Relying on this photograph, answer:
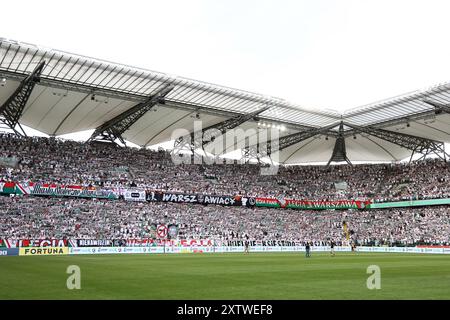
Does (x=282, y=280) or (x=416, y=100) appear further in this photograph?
(x=416, y=100)

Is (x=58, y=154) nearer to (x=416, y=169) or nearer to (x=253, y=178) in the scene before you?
(x=253, y=178)

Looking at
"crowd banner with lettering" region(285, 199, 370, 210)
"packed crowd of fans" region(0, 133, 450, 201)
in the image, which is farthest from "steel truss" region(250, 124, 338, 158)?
"crowd banner with lettering" region(285, 199, 370, 210)

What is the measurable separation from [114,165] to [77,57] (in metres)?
20.5

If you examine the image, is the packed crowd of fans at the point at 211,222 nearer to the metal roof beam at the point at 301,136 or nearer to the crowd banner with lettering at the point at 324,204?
the crowd banner with lettering at the point at 324,204

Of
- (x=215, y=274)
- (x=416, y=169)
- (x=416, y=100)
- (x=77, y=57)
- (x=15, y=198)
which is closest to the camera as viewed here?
(x=215, y=274)

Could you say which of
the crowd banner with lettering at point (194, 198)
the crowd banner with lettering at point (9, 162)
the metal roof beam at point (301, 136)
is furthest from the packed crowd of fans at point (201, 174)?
the metal roof beam at point (301, 136)

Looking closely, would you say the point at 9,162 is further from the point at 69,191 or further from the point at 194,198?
the point at 194,198

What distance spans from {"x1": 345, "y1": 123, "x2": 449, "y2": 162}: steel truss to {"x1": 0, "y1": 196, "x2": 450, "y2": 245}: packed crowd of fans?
9.27 meters

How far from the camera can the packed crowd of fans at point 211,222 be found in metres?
45.7

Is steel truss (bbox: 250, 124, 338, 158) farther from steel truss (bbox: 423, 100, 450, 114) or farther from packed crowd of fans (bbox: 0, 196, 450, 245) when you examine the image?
steel truss (bbox: 423, 100, 450, 114)

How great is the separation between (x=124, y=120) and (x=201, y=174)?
14792 mm

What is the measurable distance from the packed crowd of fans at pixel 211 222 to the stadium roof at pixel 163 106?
10315 mm

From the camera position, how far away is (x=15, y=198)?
154 ft

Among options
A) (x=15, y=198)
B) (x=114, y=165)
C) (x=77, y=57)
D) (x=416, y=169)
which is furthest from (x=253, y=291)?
(x=416, y=169)
